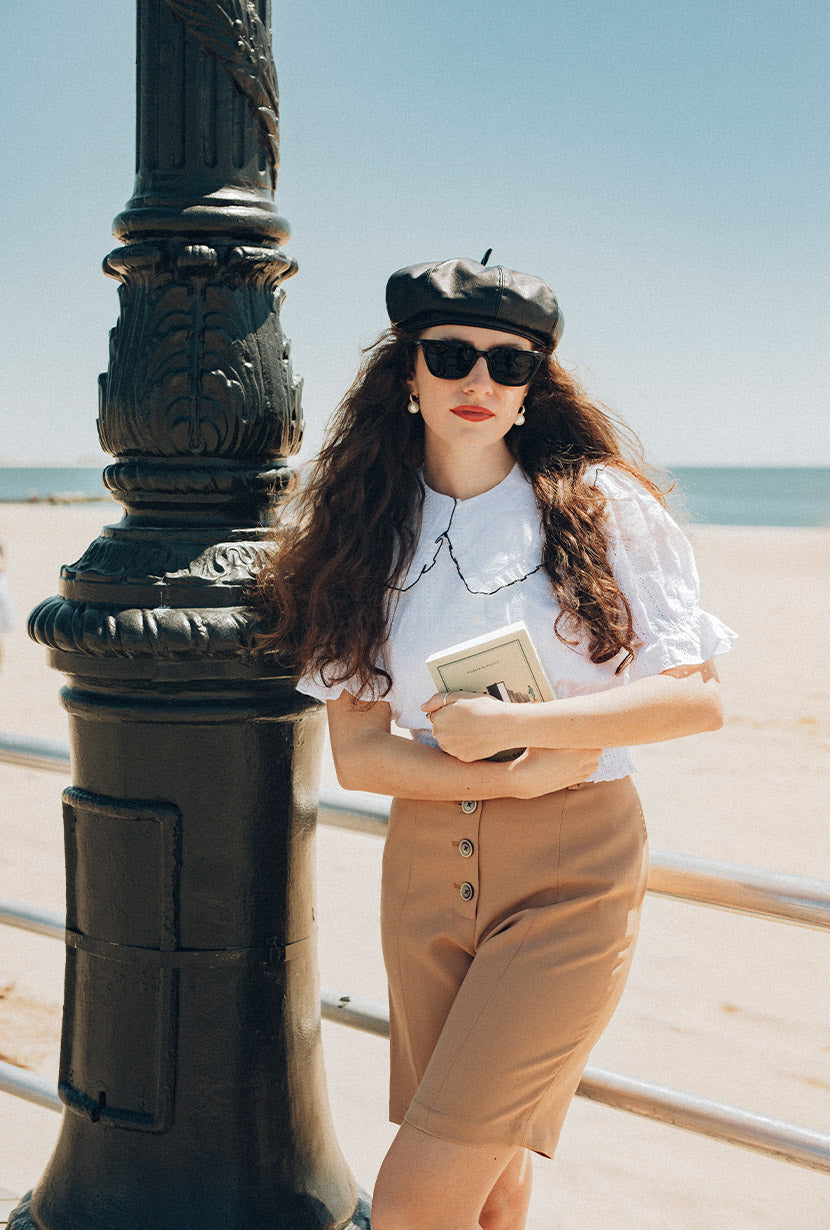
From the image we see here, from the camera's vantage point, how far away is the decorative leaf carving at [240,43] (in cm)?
212

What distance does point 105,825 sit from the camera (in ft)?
7.30

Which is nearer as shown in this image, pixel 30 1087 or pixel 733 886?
pixel 733 886

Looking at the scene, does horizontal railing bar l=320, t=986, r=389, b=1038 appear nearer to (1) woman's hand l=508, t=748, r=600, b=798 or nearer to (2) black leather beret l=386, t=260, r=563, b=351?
(1) woman's hand l=508, t=748, r=600, b=798

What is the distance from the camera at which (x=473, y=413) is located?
85.6 inches

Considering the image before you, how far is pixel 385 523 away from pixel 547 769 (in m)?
0.55

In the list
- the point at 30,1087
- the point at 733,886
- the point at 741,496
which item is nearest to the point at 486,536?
the point at 733,886

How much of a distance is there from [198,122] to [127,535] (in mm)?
730

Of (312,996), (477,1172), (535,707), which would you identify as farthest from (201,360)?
(477,1172)

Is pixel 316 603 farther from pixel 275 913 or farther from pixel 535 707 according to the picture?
pixel 275 913

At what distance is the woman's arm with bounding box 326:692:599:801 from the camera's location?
1.99 meters

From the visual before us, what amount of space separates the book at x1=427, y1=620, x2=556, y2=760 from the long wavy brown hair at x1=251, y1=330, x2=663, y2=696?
147mm

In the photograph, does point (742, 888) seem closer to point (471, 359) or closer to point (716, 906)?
point (716, 906)

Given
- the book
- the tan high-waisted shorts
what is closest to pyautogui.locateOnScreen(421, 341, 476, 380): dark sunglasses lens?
the book

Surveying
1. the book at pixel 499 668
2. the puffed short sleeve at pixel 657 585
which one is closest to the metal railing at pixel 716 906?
the puffed short sleeve at pixel 657 585
